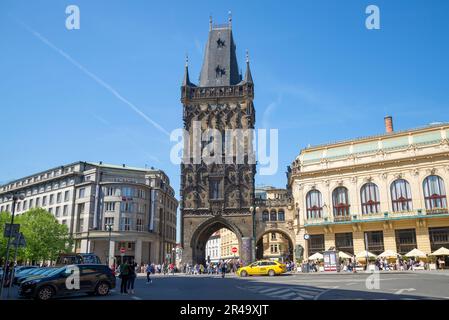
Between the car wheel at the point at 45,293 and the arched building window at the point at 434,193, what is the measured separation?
1637 inches

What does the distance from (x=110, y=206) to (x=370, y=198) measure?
44.2m

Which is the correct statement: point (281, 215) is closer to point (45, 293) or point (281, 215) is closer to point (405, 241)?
point (405, 241)

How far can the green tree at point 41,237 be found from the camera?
57875 millimetres

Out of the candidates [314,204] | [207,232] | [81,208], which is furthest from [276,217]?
[81,208]

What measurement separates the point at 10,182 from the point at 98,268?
3560 inches

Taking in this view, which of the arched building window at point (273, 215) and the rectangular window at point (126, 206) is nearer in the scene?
the arched building window at point (273, 215)

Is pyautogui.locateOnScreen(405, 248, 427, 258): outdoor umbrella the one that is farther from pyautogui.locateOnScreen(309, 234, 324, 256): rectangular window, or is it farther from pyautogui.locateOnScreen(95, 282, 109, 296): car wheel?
pyautogui.locateOnScreen(95, 282, 109, 296): car wheel

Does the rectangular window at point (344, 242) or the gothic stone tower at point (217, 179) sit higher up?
the gothic stone tower at point (217, 179)

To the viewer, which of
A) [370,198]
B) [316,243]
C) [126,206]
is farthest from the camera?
[126,206]

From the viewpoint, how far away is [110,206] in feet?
226

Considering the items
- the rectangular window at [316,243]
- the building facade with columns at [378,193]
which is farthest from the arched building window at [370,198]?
the rectangular window at [316,243]

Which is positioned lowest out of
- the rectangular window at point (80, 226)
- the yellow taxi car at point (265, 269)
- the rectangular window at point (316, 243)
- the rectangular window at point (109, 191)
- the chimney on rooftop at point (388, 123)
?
the yellow taxi car at point (265, 269)

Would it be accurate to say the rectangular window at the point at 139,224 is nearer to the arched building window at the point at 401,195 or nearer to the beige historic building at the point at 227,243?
the beige historic building at the point at 227,243

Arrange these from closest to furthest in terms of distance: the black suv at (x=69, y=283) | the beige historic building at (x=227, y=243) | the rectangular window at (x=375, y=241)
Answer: the black suv at (x=69, y=283), the rectangular window at (x=375, y=241), the beige historic building at (x=227, y=243)
